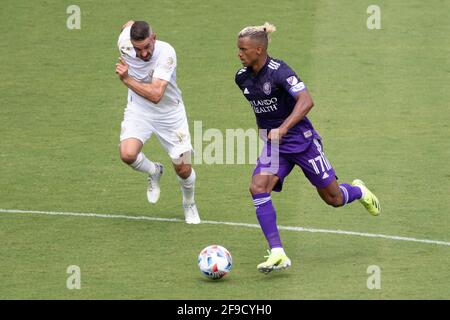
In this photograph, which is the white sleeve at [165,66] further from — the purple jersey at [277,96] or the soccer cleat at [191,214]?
the soccer cleat at [191,214]

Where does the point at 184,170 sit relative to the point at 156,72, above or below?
below

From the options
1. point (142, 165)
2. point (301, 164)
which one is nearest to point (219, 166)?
point (142, 165)

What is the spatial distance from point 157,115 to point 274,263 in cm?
286

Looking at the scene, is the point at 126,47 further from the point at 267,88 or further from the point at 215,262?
the point at 215,262

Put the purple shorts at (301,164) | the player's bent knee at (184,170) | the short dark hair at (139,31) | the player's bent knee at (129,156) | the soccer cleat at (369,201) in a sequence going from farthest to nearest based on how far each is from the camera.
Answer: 1. the player's bent knee at (184,170)
2. the player's bent knee at (129,156)
3. the soccer cleat at (369,201)
4. the short dark hair at (139,31)
5. the purple shorts at (301,164)

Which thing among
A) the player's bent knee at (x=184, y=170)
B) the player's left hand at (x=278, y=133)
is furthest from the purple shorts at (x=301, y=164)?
the player's bent knee at (x=184, y=170)

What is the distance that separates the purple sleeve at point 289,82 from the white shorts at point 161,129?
2148 mm

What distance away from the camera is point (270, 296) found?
10.7m

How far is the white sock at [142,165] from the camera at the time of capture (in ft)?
43.4

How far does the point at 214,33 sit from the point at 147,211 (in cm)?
757

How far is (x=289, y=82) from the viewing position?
A: 1137 cm

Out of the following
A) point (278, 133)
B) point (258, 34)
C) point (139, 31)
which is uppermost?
point (139, 31)

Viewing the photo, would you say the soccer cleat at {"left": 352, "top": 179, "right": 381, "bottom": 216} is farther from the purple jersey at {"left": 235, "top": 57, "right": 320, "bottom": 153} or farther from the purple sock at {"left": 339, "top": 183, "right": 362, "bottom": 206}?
the purple jersey at {"left": 235, "top": 57, "right": 320, "bottom": 153}

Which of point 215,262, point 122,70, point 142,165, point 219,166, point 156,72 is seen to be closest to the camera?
point 215,262
